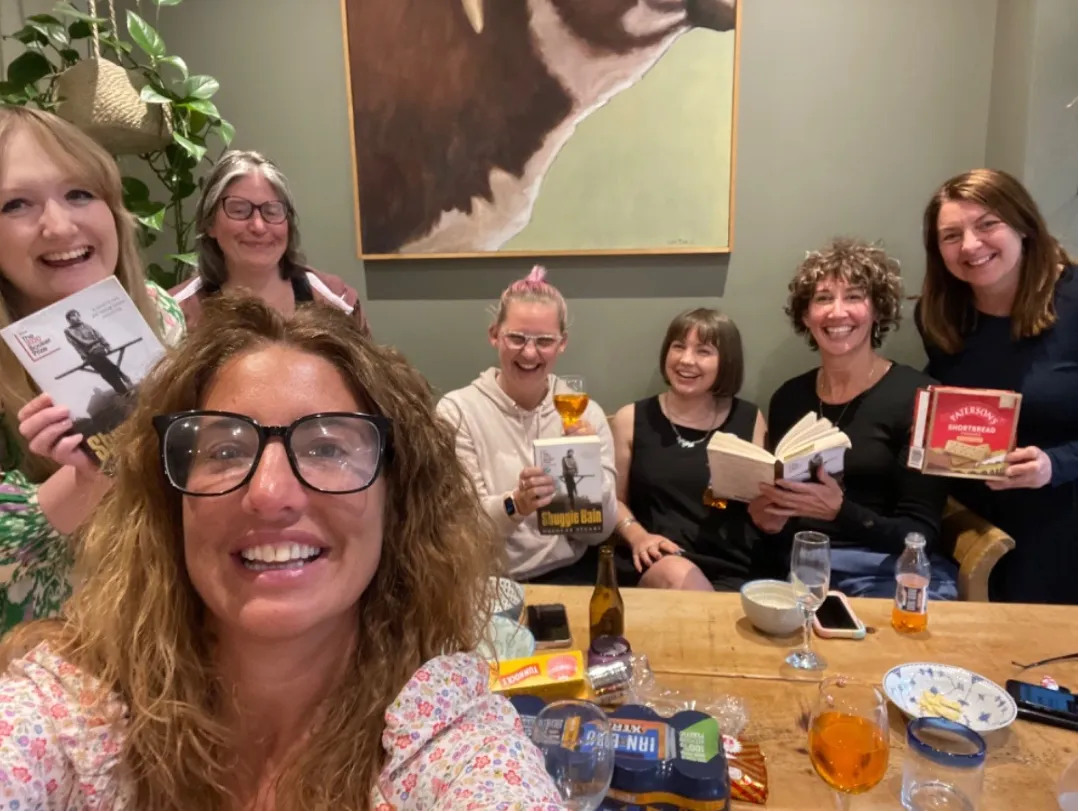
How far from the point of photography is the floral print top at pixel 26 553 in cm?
136

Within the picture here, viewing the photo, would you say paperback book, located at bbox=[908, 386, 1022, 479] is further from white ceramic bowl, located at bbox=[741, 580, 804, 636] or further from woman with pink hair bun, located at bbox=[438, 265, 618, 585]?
woman with pink hair bun, located at bbox=[438, 265, 618, 585]

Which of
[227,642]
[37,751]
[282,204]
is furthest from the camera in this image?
[282,204]

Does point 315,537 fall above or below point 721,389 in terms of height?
above

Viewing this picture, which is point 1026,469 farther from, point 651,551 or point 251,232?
point 251,232

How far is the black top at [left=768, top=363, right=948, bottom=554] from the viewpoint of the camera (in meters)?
2.26

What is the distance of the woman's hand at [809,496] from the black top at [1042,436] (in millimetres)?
579

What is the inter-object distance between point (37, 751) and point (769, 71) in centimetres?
289

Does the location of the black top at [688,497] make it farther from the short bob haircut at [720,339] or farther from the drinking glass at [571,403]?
the drinking glass at [571,403]

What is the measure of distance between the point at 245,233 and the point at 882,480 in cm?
209

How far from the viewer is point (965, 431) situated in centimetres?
203

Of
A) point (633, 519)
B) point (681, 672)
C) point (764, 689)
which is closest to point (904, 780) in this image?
point (764, 689)

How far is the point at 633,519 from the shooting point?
2.51 m

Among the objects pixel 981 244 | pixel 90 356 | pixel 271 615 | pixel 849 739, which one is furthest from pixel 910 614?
pixel 90 356

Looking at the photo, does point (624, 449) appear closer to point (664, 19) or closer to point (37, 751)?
point (664, 19)
